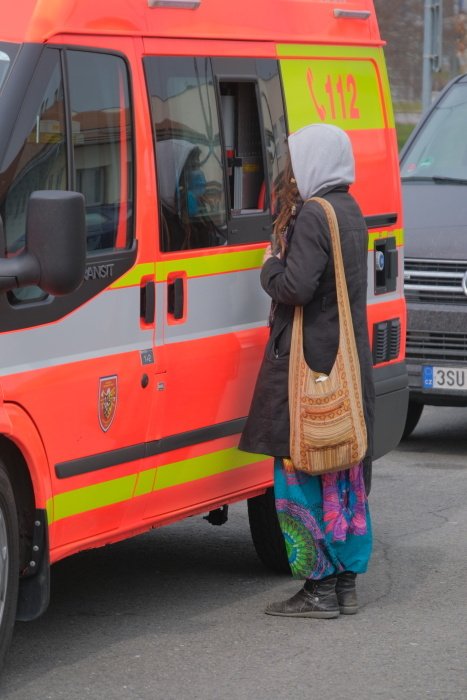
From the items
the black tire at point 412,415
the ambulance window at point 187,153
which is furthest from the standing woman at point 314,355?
the black tire at point 412,415

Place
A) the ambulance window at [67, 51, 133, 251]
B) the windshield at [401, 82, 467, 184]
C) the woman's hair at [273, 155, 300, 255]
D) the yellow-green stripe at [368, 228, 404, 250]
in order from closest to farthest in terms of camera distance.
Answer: the ambulance window at [67, 51, 133, 251]
the woman's hair at [273, 155, 300, 255]
the yellow-green stripe at [368, 228, 404, 250]
the windshield at [401, 82, 467, 184]

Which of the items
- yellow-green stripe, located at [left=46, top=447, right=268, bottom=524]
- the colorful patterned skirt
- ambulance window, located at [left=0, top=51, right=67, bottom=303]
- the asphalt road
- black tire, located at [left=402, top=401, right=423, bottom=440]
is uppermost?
ambulance window, located at [left=0, top=51, right=67, bottom=303]

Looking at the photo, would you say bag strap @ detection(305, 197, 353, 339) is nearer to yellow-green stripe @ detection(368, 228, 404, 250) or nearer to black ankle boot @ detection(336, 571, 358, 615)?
black ankle boot @ detection(336, 571, 358, 615)

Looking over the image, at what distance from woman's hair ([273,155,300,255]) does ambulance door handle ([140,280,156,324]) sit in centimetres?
59

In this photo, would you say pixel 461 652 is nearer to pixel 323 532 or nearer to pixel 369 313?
pixel 323 532

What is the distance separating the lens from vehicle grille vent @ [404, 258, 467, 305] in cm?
976

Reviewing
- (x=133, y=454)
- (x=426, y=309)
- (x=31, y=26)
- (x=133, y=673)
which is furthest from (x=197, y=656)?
(x=426, y=309)

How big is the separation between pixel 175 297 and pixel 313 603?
4.30 ft

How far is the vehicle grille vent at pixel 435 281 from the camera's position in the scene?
32.0ft

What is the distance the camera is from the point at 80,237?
484cm

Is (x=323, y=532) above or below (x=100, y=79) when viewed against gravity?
below

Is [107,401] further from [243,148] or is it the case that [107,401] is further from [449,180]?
[449,180]

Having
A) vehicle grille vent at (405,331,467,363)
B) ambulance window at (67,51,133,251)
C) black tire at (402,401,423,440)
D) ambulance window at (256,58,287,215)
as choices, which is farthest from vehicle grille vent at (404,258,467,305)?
ambulance window at (67,51,133,251)

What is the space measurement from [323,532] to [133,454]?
0.91 metres
